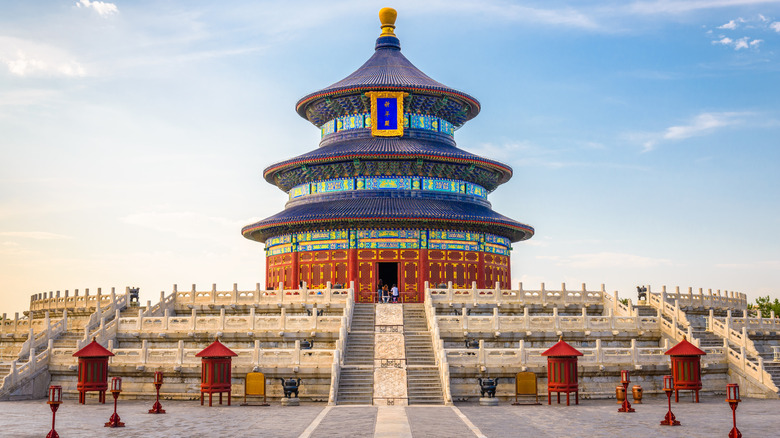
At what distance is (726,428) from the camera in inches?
949

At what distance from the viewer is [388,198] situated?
5753 centimetres

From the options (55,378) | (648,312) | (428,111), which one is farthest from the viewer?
(428,111)

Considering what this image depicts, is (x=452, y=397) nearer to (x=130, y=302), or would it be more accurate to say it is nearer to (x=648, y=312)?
(x=648, y=312)

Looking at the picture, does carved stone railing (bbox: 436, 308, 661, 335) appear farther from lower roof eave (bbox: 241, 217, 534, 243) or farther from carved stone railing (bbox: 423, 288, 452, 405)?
lower roof eave (bbox: 241, 217, 534, 243)

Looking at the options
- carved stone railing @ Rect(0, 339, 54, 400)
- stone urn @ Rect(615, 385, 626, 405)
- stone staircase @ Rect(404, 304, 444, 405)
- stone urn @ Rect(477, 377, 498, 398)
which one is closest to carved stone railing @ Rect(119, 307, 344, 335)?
stone staircase @ Rect(404, 304, 444, 405)

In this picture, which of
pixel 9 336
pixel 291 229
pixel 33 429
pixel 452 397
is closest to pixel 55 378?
pixel 9 336

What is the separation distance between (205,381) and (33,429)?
847 cm

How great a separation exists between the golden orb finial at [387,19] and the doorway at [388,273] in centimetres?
2159

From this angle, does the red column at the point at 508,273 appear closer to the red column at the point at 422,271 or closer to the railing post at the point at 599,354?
the red column at the point at 422,271

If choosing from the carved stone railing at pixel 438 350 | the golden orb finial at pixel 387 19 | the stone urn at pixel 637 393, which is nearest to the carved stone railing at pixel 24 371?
the carved stone railing at pixel 438 350

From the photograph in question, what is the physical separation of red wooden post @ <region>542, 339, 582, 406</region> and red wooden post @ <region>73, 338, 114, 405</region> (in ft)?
53.3

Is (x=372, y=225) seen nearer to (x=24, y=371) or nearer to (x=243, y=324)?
(x=243, y=324)

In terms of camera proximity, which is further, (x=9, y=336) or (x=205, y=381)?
(x=9, y=336)

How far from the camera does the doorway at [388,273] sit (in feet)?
185
